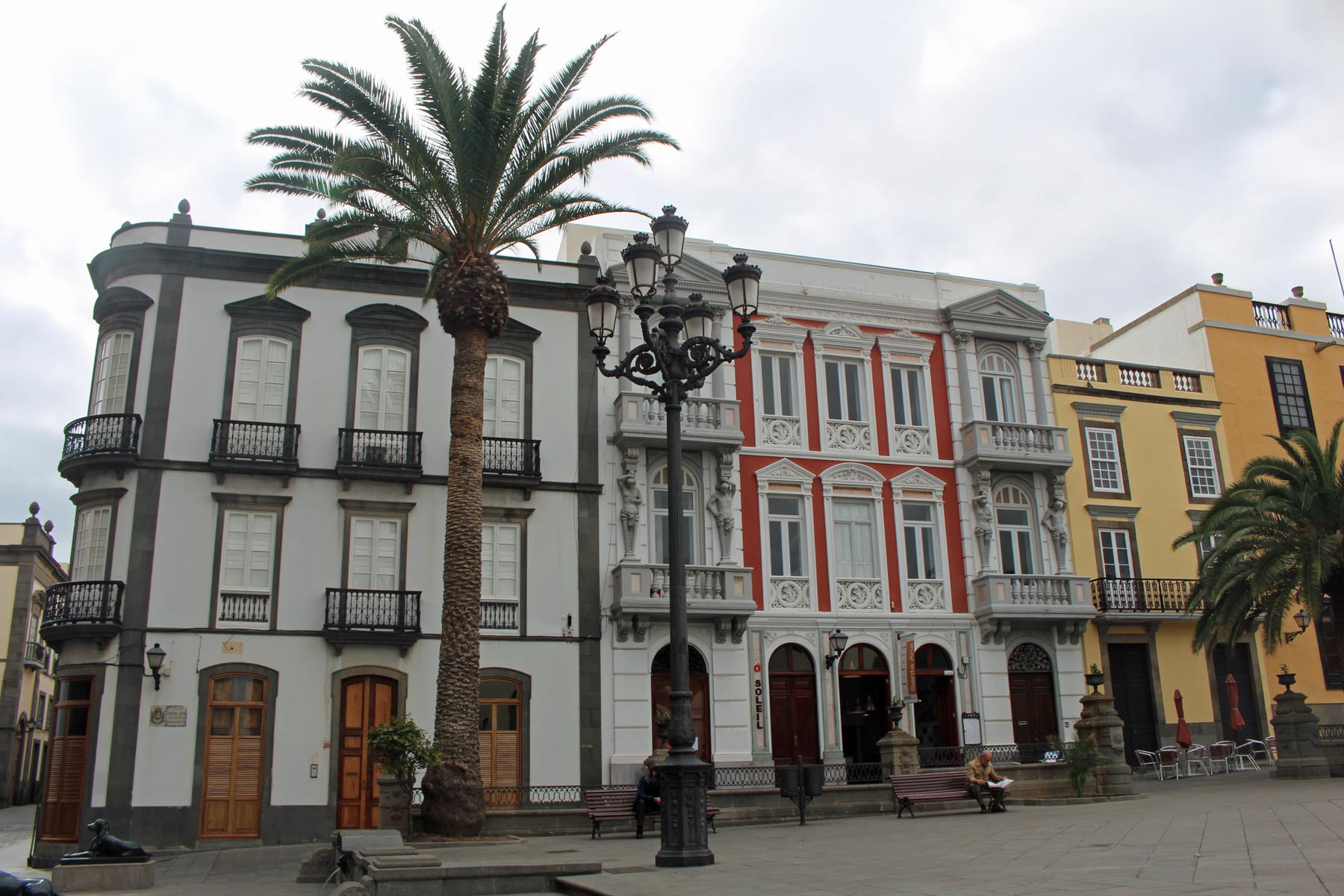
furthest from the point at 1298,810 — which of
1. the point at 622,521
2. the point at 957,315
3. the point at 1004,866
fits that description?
the point at 957,315

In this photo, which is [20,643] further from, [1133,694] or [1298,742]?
[1298,742]

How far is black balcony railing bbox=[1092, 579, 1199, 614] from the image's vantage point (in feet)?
97.0

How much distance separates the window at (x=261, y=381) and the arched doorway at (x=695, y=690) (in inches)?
407

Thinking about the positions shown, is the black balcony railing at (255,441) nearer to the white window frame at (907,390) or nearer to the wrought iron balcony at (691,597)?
the wrought iron balcony at (691,597)

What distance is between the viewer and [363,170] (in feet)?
65.0

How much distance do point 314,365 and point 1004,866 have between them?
61.8ft

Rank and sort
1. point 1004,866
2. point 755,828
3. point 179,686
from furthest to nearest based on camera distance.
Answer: point 179,686, point 755,828, point 1004,866

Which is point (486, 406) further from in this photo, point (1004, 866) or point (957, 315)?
point (1004, 866)

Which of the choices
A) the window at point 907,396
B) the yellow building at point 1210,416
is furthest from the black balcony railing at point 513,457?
the yellow building at point 1210,416

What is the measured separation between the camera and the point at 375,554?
24.3 meters

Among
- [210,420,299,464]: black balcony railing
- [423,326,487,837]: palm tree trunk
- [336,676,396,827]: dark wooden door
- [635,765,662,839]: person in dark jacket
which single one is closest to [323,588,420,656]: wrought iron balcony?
[336,676,396,827]: dark wooden door

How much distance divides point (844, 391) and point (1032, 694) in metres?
9.36

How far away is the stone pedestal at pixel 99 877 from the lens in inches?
594

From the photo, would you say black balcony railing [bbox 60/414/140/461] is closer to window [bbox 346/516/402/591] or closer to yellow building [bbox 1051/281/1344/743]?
window [bbox 346/516/402/591]
